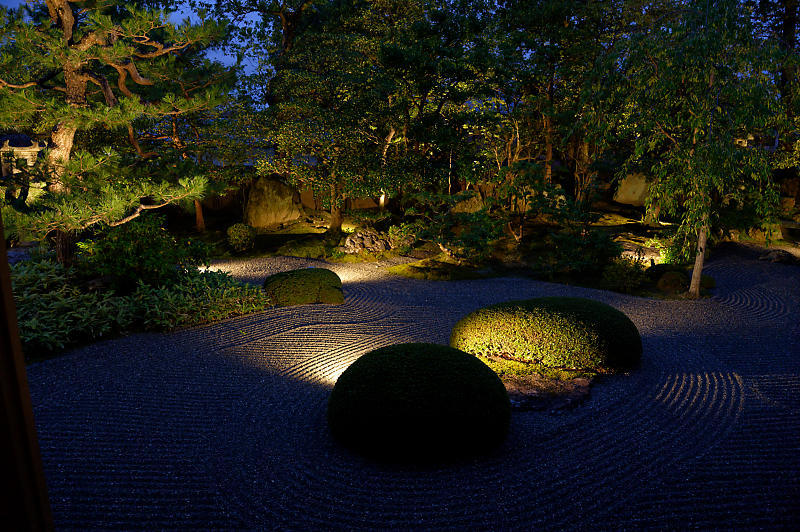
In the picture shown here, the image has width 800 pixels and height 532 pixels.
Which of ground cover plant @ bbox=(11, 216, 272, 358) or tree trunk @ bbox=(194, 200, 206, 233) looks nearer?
ground cover plant @ bbox=(11, 216, 272, 358)

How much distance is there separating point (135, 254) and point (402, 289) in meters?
5.17

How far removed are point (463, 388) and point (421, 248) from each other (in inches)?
410

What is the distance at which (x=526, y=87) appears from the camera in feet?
47.6

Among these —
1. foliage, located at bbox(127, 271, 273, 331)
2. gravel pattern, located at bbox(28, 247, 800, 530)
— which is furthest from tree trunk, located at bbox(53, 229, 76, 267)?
gravel pattern, located at bbox(28, 247, 800, 530)

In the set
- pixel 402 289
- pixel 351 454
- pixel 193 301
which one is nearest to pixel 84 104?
pixel 193 301

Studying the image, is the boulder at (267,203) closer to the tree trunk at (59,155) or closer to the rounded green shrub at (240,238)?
the rounded green shrub at (240,238)

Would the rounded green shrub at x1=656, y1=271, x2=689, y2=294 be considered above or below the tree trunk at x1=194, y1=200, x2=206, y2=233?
below

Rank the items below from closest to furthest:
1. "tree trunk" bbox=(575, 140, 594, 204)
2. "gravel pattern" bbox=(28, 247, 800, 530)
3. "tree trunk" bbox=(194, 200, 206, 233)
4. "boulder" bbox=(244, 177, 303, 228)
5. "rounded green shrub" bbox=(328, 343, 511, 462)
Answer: "gravel pattern" bbox=(28, 247, 800, 530) → "rounded green shrub" bbox=(328, 343, 511, 462) → "tree trunk" bbox=(575, 140, 594, 204) → "tree trunk" bbox=(194, 200, 206, 233) → "boulder" bbox=(244, 177, 303, 228)

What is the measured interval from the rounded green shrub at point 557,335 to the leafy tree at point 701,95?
3.36m

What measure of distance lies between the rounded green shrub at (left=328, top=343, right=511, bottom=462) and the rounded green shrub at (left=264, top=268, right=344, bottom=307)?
4.54 metres

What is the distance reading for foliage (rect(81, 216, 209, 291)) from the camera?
6.72 metres

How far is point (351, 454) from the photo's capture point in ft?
11.6

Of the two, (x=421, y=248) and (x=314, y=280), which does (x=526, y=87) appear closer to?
(x=421, y=248)

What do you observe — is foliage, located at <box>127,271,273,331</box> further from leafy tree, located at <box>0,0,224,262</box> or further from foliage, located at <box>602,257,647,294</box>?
foliage, located at <box>602,257,647,294</box>
